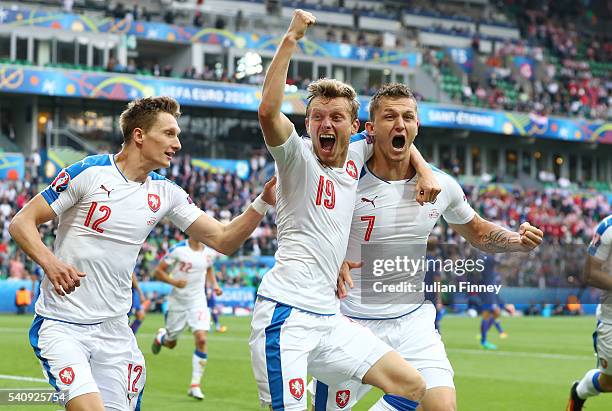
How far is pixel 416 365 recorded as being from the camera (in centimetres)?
734

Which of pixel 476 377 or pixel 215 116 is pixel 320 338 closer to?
pixel 476 377

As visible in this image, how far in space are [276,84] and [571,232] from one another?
42.1 meters

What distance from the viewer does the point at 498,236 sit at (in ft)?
25.3

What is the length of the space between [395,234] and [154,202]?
70.8 inches

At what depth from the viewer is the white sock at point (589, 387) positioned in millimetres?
10453

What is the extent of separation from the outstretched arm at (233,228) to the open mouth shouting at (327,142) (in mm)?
586

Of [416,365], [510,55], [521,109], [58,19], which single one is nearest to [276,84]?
[416,365]

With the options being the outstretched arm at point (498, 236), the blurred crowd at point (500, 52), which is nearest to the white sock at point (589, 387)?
the outstretched arm at point (498, 236)

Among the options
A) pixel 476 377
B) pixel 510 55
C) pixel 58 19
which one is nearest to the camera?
pixel 476 377

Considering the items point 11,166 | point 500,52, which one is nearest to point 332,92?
point 11,166

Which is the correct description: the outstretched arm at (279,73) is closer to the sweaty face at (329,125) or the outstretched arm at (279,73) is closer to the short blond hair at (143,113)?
the sweaty face at (329,125)

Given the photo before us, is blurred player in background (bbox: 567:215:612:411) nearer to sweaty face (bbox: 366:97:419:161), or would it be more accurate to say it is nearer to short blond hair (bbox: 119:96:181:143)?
sweaty face (bbox: 366:97:419:161)

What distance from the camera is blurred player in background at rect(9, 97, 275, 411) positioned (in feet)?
22.4

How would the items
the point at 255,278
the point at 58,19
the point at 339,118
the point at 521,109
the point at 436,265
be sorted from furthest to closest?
the point at 521,109 < the point at 58,19 < the point at 255,278 < the point at 436,265 < the point at 339,118
